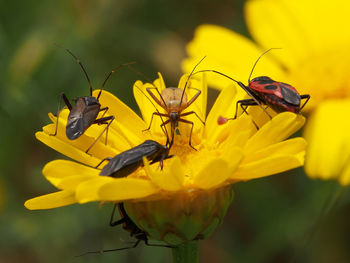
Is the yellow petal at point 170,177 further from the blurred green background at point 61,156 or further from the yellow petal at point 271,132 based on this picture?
the blurred green background at point 61,156

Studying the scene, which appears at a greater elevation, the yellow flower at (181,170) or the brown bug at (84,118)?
the brown bug at (84,118)

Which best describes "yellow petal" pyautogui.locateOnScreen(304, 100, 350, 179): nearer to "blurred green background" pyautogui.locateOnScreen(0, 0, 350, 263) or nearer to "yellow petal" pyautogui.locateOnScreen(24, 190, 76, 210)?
"blurred green background" pyautogui.locateOnScreen(0, 0, 350, 263)

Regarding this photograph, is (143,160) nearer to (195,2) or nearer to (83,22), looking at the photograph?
(83,22)

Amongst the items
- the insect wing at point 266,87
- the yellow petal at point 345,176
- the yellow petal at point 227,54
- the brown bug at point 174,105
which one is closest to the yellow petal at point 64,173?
the brown bug at point 174,105

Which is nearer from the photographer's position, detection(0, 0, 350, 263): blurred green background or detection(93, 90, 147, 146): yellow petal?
detection(93, 90, 147, 146): yellow petal

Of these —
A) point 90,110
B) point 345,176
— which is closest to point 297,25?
point 345,176

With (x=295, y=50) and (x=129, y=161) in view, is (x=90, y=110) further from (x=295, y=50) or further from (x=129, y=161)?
(x=295, y=50)

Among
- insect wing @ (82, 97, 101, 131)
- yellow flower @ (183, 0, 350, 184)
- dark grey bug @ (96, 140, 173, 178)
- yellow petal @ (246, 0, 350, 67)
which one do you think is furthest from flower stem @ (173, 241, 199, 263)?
yellow petal @ (246, 0, 350, 67)
